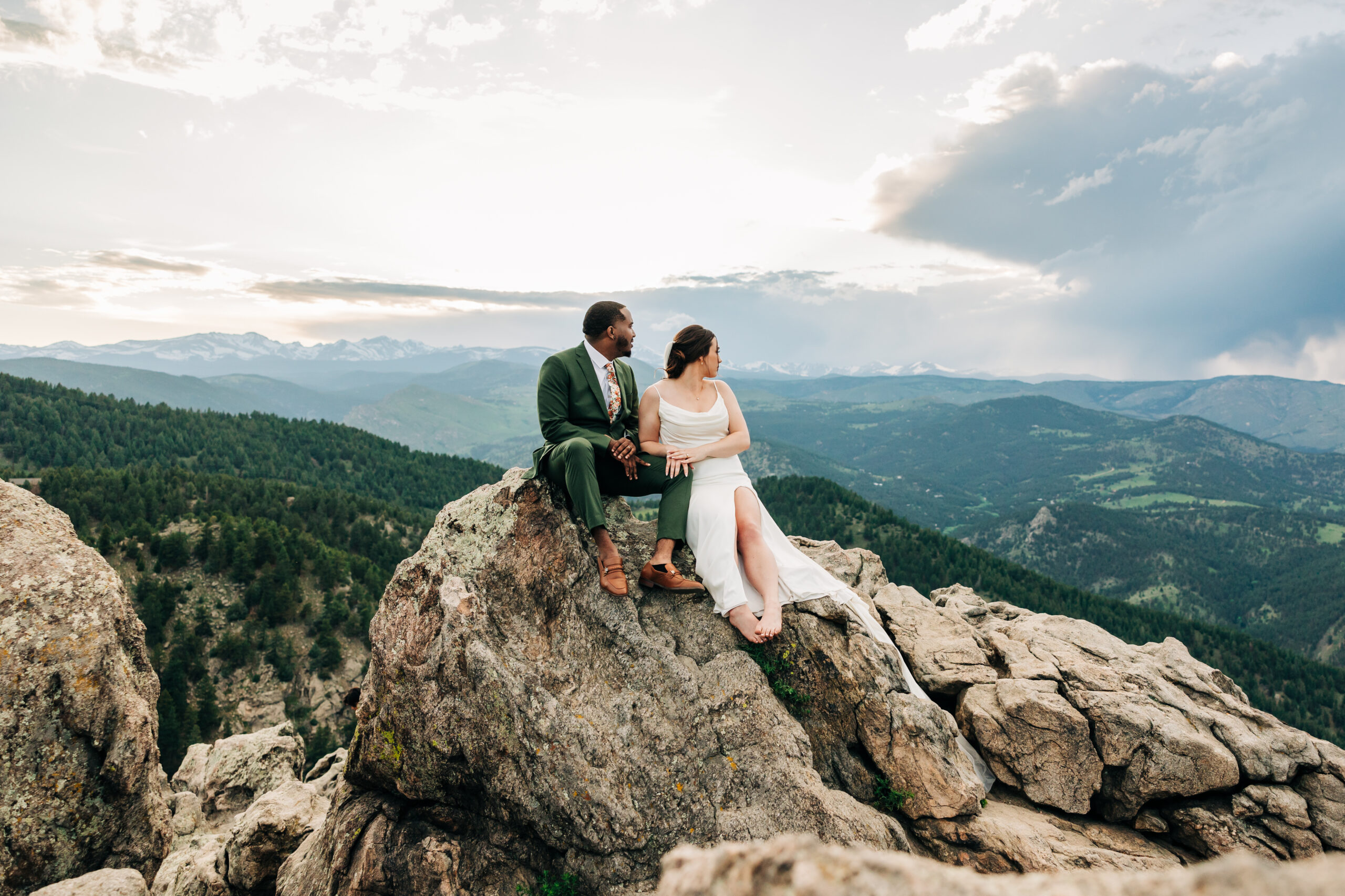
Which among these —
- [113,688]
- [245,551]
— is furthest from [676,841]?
[245,551]

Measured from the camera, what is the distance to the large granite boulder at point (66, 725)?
33.4 feet

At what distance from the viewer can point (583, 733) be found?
8961mm

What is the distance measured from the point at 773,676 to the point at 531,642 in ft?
13.9

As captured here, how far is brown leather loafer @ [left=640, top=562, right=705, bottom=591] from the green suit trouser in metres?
0.61

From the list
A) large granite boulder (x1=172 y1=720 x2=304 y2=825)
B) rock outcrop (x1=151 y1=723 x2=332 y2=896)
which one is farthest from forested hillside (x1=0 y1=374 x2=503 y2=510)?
rock outcrop (x1=151 y1=723 x2=332 y2=896)

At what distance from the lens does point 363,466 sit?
180375mm

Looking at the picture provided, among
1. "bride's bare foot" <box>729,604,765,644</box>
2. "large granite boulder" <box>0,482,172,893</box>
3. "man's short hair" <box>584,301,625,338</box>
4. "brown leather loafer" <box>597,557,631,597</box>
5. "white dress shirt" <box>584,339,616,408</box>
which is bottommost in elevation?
"large granite boulder" <box>0,482,172,893</box>

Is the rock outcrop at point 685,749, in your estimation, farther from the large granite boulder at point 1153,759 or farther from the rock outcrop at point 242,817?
the rock outcrop at point 242,817

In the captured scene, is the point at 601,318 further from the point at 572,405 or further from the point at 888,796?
the point at 888,796

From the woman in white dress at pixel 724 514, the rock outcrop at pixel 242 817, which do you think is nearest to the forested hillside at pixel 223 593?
the rock outcrop at pixel 242 817

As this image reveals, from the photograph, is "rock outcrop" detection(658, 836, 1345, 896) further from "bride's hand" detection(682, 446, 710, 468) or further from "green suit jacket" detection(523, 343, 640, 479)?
"green suit jacket" detection(523, 343, 640, 479)

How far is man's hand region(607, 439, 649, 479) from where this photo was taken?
1070 cm

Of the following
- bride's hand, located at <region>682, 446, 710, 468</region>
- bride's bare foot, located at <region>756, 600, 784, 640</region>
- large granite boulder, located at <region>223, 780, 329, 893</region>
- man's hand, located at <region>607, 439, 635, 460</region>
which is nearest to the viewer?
bride's bare foot, located at <region>756, 600, 784, 640</region>

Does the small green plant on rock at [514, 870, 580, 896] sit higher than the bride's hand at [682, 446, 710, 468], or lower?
lower
